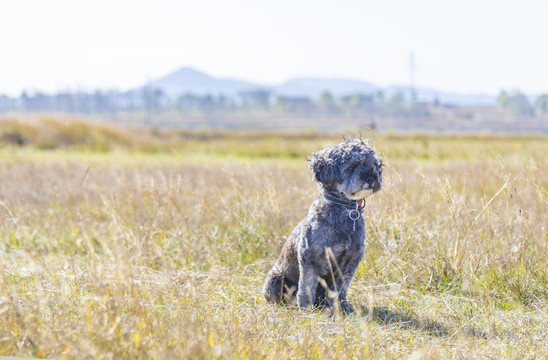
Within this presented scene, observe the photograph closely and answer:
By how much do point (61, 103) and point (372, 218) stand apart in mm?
180798

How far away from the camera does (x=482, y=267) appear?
5477 mm

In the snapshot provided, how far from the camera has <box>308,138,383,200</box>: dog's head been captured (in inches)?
171

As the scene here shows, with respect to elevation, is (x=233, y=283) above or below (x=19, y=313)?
below

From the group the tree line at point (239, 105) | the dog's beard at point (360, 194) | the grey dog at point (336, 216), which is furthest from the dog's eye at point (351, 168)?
the tree line at point (239, 105)

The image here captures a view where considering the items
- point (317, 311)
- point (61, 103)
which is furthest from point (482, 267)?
point (61, 103)

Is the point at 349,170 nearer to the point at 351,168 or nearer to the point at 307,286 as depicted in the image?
the point at 351,168

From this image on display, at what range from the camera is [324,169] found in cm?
448

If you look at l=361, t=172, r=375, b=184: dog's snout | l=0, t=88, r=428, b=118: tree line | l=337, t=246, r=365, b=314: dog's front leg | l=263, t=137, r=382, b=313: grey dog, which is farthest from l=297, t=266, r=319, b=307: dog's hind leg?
l=0, t=88, r=428, b=118: tree line

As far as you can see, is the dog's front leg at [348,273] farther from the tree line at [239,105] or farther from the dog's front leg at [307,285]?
the tree line at [239,105]

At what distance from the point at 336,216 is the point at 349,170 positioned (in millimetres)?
438

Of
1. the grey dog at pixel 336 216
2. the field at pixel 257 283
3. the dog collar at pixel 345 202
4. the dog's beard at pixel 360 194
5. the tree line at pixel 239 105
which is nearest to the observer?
the field at pixel 257 283

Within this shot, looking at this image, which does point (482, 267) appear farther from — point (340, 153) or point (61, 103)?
point (61, 103)

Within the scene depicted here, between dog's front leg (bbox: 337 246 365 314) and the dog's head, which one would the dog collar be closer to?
the dog's head

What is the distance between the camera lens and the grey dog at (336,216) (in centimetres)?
442
